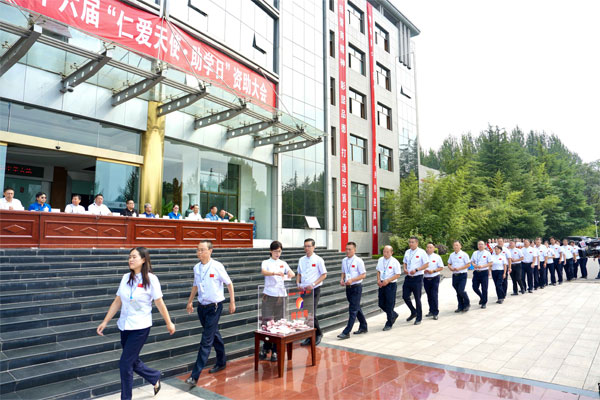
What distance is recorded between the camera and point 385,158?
23.3 m

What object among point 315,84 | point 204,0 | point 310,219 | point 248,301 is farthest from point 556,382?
point 315,84

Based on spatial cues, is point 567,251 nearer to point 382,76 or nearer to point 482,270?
point 482,270

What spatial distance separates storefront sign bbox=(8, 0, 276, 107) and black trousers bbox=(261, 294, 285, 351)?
7.29 meters

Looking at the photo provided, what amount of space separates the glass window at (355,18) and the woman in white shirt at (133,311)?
20771 millimetres

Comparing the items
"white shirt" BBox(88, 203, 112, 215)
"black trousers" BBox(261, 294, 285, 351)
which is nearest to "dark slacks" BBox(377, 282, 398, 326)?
"black trousers" BBox(261, 294, 285, 351)

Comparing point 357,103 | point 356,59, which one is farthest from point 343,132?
point 356,59

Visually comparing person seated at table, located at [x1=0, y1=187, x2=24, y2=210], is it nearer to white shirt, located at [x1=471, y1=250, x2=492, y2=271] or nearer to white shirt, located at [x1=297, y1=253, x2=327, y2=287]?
white shirt, located at [x1=297, y1=253, x2=327, y2=287]

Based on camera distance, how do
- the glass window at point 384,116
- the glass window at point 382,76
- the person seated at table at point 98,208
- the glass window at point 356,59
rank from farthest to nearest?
the glass window at point 382,76 → the glass window at point 384,116 → the glass window at point 356,59 → the person seated at table at point 98,208

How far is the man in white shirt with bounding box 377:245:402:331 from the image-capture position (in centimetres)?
709

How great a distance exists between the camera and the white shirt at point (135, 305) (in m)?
3.50

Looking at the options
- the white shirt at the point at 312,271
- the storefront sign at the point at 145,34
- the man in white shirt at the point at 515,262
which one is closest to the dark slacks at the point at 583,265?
the man in white shirt at the point at 515,262

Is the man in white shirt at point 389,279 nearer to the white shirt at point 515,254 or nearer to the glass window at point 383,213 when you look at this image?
the white shirt at point 515,254

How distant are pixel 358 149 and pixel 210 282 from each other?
17.8 m

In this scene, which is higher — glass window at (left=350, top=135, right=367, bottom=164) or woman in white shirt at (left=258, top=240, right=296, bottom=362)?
glass window at (left=350, top=135, right=367, bottom=164)
